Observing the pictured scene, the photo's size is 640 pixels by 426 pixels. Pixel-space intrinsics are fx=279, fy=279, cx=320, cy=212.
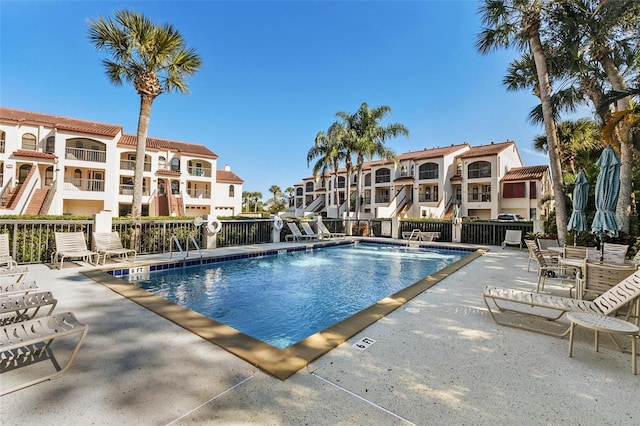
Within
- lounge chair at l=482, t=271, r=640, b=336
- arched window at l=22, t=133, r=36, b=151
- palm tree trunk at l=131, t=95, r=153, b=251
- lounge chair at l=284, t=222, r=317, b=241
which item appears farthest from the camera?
arched window at l=22, t=133, r=36, b=151

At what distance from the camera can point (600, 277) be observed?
171 inches

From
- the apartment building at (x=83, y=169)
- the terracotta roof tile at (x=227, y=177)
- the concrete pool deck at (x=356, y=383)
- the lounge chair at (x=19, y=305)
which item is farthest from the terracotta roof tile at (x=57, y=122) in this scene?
the concrete pool deck at (x=356, y=383)

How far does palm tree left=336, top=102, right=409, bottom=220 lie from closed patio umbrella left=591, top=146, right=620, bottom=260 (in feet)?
45.9

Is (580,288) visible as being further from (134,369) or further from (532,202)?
(532,202)

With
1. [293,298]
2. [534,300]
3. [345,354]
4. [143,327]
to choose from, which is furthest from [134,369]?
[534,300]

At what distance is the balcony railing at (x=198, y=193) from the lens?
30.1m

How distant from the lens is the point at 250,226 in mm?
13562

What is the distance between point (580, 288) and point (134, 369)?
675cm

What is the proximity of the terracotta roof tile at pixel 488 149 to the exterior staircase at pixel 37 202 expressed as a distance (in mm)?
35179

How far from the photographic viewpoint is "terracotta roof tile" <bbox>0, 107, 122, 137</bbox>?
66.8ft

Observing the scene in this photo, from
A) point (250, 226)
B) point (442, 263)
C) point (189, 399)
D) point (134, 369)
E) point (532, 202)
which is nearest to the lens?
point (189, 399)

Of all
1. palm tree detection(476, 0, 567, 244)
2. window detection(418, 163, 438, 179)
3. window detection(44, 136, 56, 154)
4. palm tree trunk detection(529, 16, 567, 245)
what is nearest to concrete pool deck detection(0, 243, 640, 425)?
palm tree trunk detection(529, 16, 567, 245)

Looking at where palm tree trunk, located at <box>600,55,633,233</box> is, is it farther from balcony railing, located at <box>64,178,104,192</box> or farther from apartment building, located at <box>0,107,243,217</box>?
balcony railing, located at <box>64,178,104,192</box>

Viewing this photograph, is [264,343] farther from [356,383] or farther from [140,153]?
[140,153]
